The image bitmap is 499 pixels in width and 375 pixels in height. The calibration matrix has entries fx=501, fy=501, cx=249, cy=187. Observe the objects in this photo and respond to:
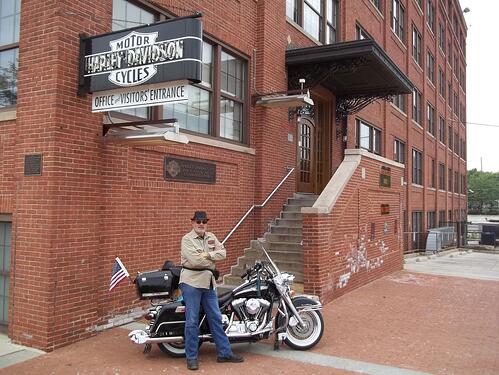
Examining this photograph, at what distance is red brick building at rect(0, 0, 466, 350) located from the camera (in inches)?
251

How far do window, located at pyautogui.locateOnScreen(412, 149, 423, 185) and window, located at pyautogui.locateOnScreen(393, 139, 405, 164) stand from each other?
234 centimetres

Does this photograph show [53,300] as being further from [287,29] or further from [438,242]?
[438,242]

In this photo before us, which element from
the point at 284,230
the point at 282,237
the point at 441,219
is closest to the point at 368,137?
the point at 284,230

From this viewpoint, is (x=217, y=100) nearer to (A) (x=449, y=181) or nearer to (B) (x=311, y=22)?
(B) (x=311, y=22)

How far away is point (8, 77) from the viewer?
287 inches

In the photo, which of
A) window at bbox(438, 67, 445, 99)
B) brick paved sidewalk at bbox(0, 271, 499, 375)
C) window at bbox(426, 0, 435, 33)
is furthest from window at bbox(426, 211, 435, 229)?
brick paved sidewalk at bbox(0, 271, 499, 375)

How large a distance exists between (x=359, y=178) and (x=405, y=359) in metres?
5.54

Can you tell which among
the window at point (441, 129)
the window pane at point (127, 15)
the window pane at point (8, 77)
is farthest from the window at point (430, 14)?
the window pane at point (8, 77)

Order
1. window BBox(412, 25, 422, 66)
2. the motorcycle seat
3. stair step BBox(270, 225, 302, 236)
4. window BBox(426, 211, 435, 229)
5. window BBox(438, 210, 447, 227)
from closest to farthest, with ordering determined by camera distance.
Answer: the motorcycle seat → stair step BBox(270, 225, 302, 236) → window BBox(412, 25, 422, 66) → window BBox(426, 211, 435, 229) → window BBox(438, 210, 447, 227)

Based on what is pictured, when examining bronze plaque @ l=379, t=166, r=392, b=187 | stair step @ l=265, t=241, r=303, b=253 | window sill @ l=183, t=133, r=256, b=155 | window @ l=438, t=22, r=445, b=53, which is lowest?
stair step @ l=265, t=241, r=303, b=253

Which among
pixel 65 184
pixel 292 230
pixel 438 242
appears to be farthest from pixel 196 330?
pixel 438 242

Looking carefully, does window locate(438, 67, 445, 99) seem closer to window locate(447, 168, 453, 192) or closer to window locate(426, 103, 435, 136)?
window locate(426, 103, 435, 136)

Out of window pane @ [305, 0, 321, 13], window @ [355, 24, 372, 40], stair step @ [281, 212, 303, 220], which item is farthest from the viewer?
window @ [355, 24, 372, 40]

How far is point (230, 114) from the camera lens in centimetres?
1064
